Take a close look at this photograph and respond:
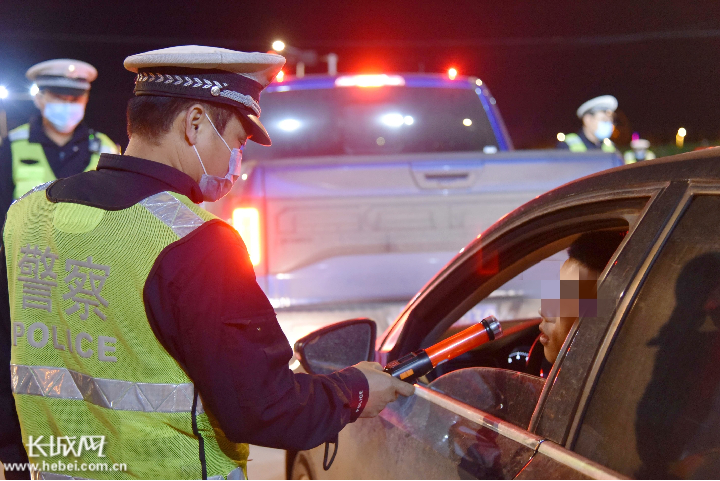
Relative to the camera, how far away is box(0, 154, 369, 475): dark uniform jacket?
152 centimetres

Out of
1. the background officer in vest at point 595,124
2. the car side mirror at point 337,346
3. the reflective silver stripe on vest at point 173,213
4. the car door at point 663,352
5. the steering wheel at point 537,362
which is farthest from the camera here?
the background officer in vest at point 595,124

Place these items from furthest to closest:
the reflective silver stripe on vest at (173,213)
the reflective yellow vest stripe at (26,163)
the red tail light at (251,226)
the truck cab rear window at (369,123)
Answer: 1. the truck cab rear window at (369,123)
2. the reflective yellow vest stripe at (26,163)
3. the red tail light at (251,226)
4. the reflective silver stripe on vest at (173,213)

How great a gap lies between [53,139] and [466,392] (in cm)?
475

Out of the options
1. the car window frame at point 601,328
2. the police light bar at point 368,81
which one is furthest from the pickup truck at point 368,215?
the car window frame at point 601,328

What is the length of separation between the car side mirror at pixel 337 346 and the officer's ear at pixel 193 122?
0.80 m

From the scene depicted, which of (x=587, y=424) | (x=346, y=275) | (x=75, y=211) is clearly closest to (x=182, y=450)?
(x=75, y=211)

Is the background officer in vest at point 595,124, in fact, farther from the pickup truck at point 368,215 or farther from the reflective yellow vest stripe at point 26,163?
the reflective yellow vest stripe at point 26,163

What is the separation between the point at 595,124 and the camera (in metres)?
7.59

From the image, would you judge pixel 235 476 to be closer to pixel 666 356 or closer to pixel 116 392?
pixel 116 392

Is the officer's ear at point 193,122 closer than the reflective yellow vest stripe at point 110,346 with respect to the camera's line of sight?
No

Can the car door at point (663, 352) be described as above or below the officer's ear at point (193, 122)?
below

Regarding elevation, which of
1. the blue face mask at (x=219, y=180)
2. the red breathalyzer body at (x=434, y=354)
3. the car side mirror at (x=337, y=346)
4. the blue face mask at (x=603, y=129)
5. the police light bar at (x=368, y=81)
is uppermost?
the police light bar at (x=368, y=81)

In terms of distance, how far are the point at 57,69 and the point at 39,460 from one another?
487cm

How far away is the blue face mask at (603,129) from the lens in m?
7.59
